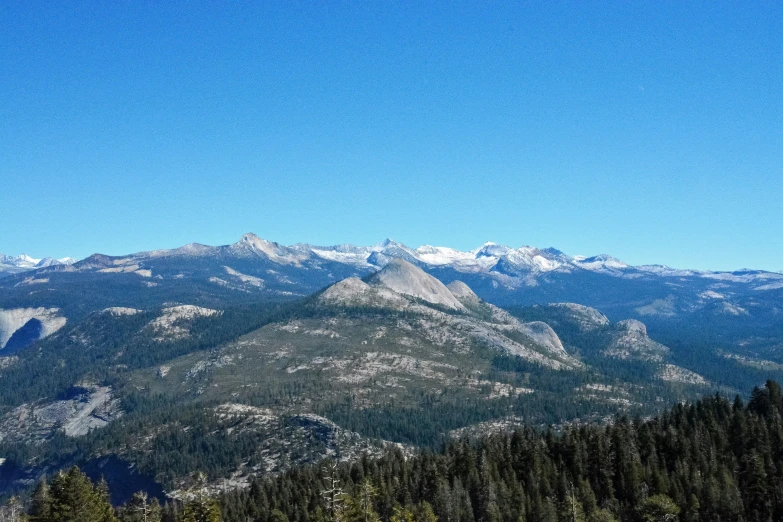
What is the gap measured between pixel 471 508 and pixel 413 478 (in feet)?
84.6

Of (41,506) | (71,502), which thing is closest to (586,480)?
(71,502)

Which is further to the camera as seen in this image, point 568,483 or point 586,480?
point 568,483

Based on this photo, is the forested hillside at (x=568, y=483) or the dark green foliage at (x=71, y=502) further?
the forested hillside at (x=568, y=483)

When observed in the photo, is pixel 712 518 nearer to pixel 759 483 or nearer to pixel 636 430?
pixel 759 483

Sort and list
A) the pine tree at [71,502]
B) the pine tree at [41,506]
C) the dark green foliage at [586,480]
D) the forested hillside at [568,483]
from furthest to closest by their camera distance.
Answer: the dark green foliage at [586,480], the forested hillside at [568,483], the pine tree at [41,506], the pine tree at [71,502]

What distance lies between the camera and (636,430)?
19362cm

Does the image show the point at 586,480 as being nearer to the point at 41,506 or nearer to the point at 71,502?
the point at 71,502

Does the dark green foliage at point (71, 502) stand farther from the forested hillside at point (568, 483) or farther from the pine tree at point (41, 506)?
the forested hillside at point (568, 483)

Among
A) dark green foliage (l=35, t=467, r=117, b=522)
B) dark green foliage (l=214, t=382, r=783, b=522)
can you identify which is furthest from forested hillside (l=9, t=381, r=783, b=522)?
dark green foliage (l=35, t=467, r=117, b=522)

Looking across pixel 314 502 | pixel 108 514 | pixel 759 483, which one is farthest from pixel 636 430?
pixel 108 514

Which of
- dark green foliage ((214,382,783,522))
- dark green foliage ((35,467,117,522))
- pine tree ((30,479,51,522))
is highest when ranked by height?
dark green foliage ((35,467,117,522))

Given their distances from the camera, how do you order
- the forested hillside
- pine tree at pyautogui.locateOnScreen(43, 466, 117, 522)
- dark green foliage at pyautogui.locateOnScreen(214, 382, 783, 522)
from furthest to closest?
dark green foliage at pyautogui.locateOnScreen(214, 382, 783, 522), the forested hillside, pine tree at pyautogui.locateOnScreen(43, 466, 117, 522)

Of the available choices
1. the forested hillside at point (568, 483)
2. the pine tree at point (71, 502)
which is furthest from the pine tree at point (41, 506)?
the pine tree at point (71, 502)

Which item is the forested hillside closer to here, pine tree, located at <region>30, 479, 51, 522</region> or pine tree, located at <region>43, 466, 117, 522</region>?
pine tree, located at <region>30, 479, 51, 522</region>
